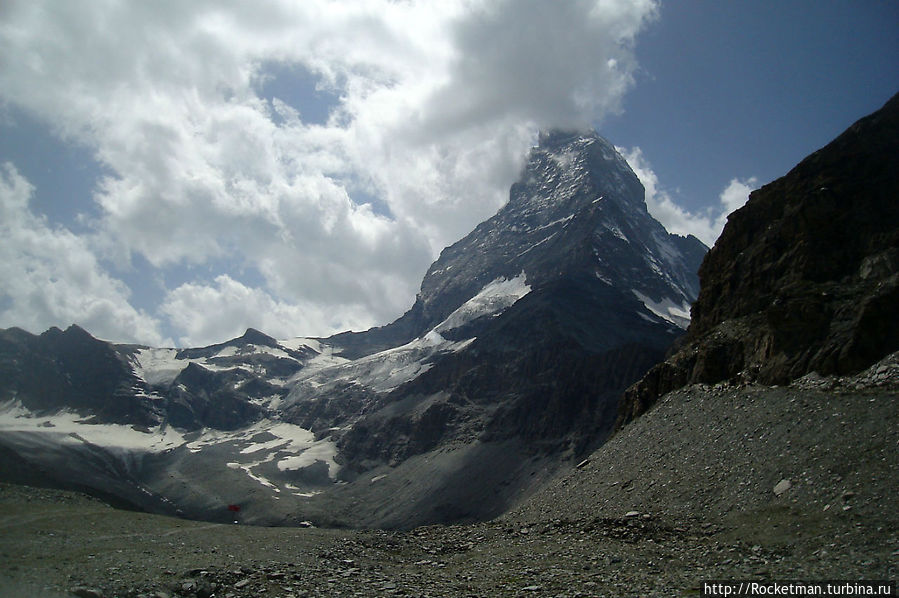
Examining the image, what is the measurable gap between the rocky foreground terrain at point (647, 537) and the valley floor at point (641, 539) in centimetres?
12

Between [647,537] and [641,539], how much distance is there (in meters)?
0.39

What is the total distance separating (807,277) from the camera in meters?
55.2

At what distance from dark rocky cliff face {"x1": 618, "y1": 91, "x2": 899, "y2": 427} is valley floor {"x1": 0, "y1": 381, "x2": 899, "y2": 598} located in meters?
3.65

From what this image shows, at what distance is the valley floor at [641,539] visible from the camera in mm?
24906

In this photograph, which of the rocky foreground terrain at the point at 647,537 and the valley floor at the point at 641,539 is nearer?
the valley floor at the point at 641,539

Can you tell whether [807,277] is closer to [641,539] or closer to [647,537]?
[647,537]

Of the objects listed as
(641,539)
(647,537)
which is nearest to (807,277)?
(647,537)

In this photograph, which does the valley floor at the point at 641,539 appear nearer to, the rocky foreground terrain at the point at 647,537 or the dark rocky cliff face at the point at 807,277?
the rocky foreground terrain at the point at 647,537

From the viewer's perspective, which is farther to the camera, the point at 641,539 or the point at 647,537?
the point at 647,537

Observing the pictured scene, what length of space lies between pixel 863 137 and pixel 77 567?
7554 cm

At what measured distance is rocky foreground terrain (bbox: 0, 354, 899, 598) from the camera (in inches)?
985

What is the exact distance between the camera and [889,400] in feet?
112

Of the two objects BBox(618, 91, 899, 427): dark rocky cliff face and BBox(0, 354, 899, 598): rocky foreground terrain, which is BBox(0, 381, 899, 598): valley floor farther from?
BBox(618, 91, 899, 427): dark rocky cliff face

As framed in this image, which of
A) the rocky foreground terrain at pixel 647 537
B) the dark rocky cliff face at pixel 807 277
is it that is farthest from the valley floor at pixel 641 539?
the dark rocky cliff face at pixel 807 277
